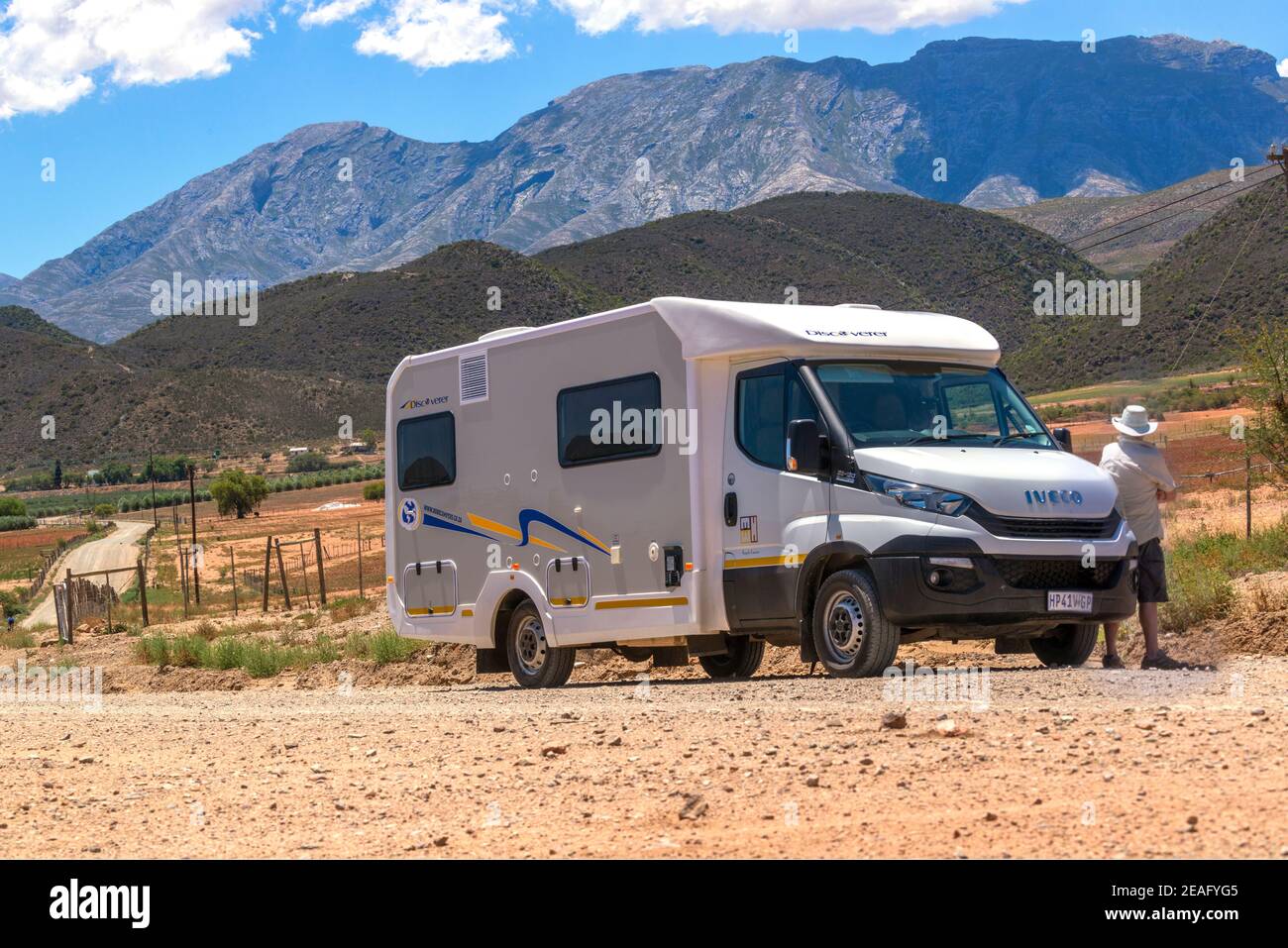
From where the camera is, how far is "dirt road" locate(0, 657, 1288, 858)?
6.34 meters

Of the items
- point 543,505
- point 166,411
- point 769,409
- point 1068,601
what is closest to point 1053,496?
point 1068,601

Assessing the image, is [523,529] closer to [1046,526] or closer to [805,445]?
[805,445]

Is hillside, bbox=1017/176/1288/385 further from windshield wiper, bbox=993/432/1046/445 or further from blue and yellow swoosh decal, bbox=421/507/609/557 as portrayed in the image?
windshield wiper, bbox=993/432/1046/445

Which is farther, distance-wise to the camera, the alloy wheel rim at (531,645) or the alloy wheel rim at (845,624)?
the alloy wheel rim at (531,645)

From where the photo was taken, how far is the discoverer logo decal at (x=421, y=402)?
1569 cm

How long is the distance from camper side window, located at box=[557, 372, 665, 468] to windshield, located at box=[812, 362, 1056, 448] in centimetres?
165

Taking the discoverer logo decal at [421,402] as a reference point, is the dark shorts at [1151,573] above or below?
below

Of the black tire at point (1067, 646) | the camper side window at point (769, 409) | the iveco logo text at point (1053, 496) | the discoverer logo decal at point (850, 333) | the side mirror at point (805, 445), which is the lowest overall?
the black tire at point (1067, 646)

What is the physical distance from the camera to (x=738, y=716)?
32.8ft

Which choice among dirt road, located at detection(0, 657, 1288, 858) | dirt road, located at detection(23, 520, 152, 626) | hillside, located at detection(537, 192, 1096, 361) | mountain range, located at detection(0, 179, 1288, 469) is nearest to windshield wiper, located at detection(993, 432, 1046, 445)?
dirt road, located at detection(0, 657, 1288, 858)

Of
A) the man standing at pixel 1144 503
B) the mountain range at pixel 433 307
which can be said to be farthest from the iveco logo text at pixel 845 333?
the mountain range at pixel 433 307

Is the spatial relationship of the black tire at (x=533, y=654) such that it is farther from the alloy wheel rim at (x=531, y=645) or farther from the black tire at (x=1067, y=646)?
the black tire at (x=1067, y=646)

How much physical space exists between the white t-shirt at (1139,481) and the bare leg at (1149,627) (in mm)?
544

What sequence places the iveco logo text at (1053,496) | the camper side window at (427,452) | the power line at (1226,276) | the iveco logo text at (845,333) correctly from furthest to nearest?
1. the power line at (1226,276)
2. the camper side window at (427,452)
3. the iveco logo text at (845,333)
4. the iveco logo text at (1053,496)
